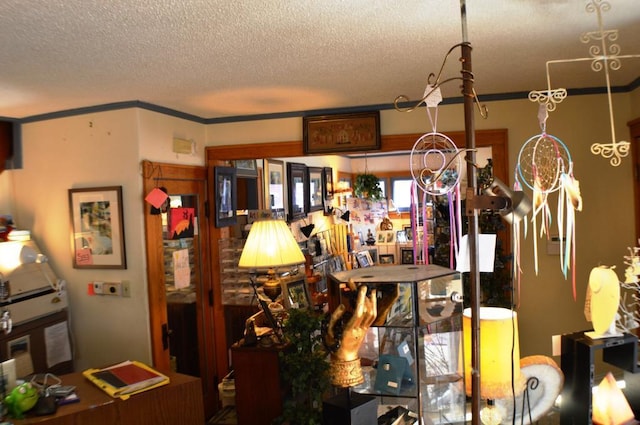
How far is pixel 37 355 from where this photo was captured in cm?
321

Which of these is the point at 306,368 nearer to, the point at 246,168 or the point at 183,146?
the point at 183,146

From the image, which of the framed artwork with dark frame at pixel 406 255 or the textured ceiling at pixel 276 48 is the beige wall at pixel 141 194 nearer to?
the textured ceiling at pixel 276 48

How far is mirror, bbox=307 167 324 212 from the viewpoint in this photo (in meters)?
5.67

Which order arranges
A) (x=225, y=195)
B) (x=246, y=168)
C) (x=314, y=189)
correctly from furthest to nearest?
(x=314, y=189) < (x=246, y=168) < (x=225, y=195)

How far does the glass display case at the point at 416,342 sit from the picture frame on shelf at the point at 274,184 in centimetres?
289

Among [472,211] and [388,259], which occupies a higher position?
[472,211]

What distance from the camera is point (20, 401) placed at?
79.4 inches

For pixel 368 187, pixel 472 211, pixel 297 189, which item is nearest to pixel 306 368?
pixel 472 211

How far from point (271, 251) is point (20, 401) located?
142 centimetres

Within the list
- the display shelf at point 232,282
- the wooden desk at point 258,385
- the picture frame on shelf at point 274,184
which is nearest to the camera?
the wooden desk at point 258,385

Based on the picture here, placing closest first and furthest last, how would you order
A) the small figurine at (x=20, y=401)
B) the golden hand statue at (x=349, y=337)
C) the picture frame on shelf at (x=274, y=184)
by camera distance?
the golden hand statue at (x=349, y=337) → the small figurine at (x=20, y=401) → the picture frame on shelf at (x=274, y=184)

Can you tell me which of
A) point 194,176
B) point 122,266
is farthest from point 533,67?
point 122,266

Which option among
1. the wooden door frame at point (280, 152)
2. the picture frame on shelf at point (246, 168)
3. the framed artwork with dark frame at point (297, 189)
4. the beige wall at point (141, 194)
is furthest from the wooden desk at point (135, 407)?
the framed artwork with dark frame at point (297, 189)

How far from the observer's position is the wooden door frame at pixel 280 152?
135 inches
